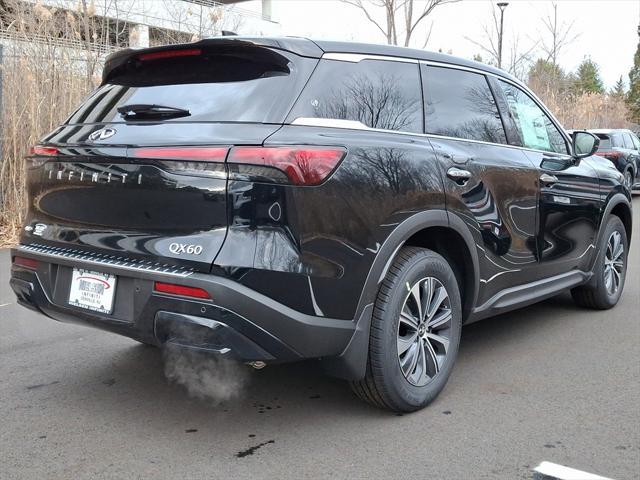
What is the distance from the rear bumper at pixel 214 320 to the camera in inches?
108

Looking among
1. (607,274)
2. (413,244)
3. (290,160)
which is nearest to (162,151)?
(290,160)

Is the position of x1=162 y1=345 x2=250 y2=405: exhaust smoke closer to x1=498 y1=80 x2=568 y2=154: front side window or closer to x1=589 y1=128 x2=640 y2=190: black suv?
x1=498 y1=80 x2=568 y2=154: front side window

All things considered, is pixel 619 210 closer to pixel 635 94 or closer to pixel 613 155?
pixel 613 155

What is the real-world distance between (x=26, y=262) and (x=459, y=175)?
232 centimetres

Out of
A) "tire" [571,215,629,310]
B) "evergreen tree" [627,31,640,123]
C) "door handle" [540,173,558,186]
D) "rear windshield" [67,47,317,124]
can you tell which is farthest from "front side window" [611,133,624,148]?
"evergreen tree" [627,31,640,123]

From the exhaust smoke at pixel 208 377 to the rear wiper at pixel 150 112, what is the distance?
4.25 ft

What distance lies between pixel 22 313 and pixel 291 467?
11.3ft

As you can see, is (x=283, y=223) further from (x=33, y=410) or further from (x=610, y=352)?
(x=610, y=352)

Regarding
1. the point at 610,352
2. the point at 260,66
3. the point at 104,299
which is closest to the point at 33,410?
the point at 104,299

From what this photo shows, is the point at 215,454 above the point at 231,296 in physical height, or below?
below

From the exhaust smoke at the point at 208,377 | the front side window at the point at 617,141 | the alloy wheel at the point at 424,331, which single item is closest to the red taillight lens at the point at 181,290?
the exhaust smoke at the point at 208,377

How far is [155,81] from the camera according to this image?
135 inches

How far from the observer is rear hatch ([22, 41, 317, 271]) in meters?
2.85

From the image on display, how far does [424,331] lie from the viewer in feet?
11.5
